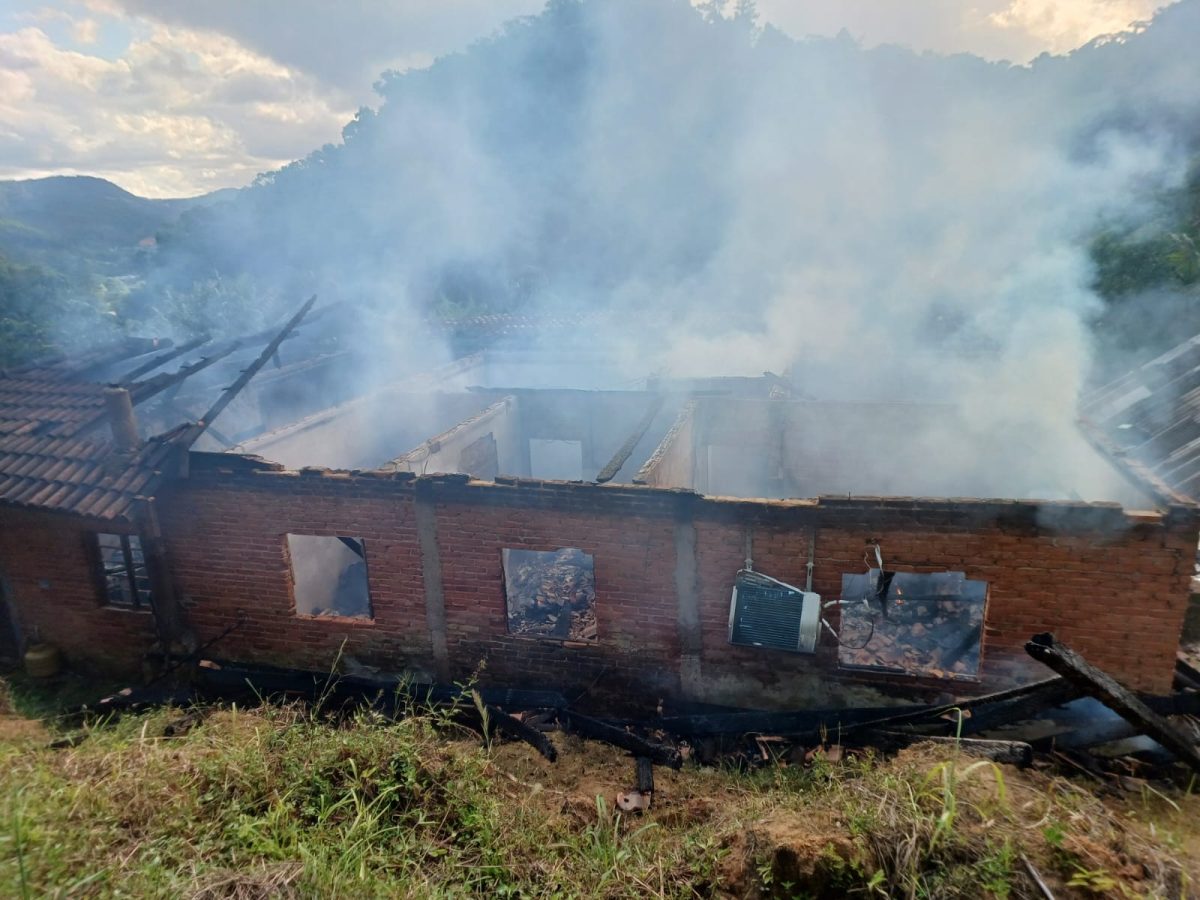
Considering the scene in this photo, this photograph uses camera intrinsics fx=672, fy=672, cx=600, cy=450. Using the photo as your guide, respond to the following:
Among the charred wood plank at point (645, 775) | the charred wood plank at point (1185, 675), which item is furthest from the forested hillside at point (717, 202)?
the charred wood plank at point (645, 775)

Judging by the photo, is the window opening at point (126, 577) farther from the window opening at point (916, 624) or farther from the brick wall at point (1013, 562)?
the window opening at point (916, 624)

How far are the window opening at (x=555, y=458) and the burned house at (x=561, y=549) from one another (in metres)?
4.20

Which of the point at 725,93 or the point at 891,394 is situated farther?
the point at 725,93

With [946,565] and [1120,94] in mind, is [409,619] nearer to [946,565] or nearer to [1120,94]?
[946,565]

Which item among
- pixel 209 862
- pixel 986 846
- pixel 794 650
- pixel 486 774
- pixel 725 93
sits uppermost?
pixel 725 93

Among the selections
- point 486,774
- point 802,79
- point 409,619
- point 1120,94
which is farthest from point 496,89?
point 486,774

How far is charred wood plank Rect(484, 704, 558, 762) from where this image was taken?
732cm

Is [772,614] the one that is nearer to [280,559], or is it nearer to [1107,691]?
[1107,691]

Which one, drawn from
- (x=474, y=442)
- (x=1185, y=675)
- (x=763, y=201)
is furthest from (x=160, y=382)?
(x=763, y=201)

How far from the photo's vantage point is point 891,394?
14570 millimetres

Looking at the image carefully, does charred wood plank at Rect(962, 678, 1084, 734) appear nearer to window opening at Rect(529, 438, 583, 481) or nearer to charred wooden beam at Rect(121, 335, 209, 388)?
window opening at Rect(529, 438, 583, 481)

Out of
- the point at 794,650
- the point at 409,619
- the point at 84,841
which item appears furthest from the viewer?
the point at 409,619

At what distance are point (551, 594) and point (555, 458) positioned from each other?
4.79 meters

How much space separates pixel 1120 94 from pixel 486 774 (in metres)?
28.8
